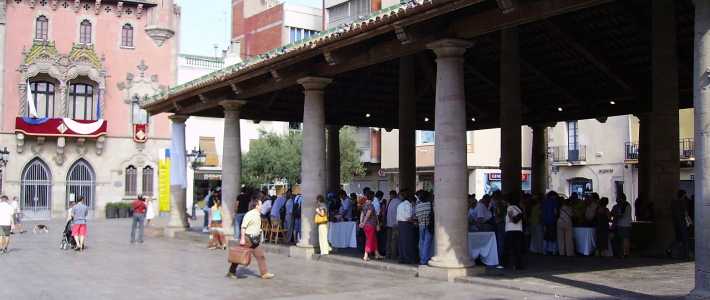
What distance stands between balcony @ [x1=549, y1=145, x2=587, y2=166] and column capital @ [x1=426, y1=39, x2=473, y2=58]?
27261 millimetres

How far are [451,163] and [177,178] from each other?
14.7m

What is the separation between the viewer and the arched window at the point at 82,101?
43856 mm

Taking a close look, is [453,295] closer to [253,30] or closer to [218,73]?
[218,73]

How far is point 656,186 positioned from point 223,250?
11.0m

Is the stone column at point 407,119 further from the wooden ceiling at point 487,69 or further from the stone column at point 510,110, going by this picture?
the stone column at point 510,110

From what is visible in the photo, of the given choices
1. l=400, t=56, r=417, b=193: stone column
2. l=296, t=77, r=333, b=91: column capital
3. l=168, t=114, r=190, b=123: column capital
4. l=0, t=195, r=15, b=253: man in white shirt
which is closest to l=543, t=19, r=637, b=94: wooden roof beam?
l=400, t=56, r=417, b=193: stone column

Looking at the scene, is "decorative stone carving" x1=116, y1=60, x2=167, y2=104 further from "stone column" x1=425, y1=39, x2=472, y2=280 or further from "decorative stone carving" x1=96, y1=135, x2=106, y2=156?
"stone column" x1=425, y1=39, x2=472, y2=280

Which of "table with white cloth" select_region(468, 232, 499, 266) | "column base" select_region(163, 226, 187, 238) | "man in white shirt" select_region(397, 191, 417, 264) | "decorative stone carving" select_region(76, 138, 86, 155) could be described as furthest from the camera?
"decorative stone carving" select_region(76, 138, 86, 155)

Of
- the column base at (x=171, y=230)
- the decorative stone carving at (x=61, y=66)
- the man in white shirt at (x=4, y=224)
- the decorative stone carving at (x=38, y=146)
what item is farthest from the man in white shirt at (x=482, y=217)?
the decorative stone carving at (x=61, y=66)

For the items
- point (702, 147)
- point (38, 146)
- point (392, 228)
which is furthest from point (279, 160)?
point (702, 147)

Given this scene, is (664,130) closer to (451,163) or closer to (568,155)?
(451,163)

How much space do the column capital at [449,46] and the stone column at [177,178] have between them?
14.3 meters

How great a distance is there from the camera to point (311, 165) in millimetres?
18062

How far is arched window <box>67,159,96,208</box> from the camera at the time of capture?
143 feet
